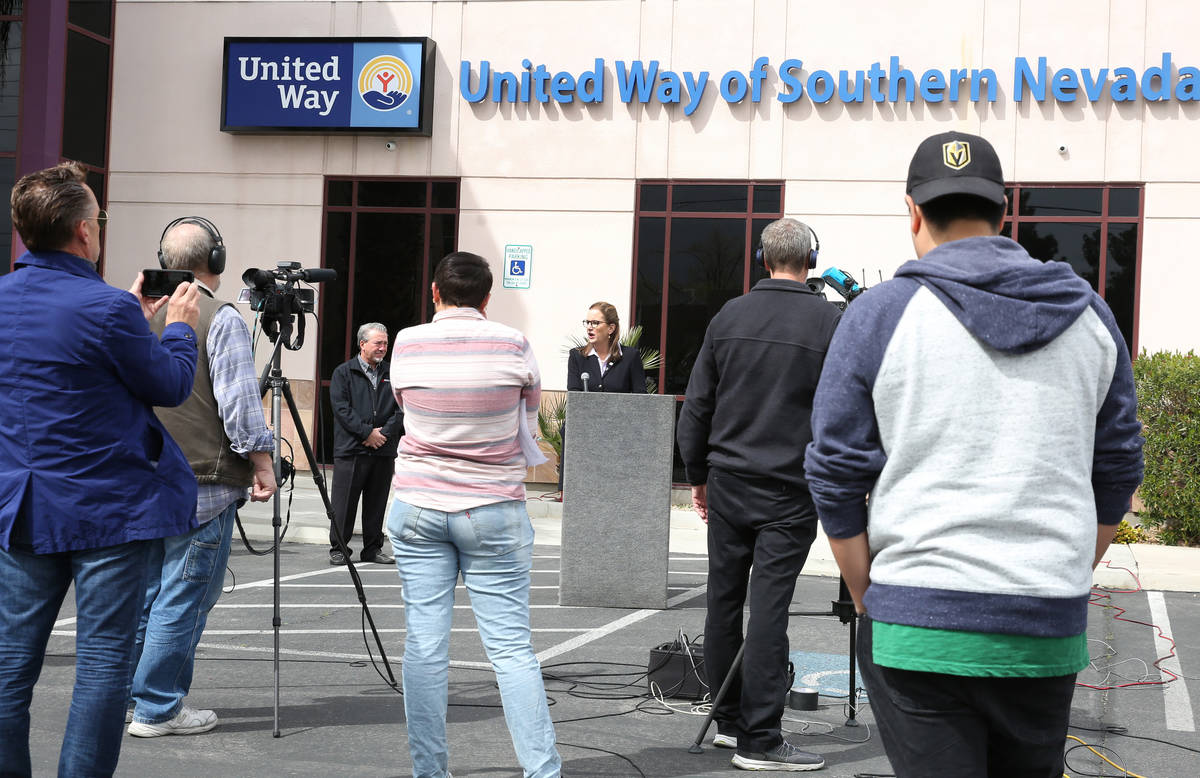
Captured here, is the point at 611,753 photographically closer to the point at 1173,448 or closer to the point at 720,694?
the point at 720,694

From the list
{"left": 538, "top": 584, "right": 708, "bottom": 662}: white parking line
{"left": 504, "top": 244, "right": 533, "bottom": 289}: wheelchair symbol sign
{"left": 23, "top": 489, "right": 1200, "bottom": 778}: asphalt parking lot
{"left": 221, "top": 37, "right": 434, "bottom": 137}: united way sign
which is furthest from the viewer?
{"left": 221, "top": 37, "right": 434, "bottom": 137}: united way sign

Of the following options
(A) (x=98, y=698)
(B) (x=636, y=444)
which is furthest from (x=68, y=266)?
(B) (x=636, y=444)

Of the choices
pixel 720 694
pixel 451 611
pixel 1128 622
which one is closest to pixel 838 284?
pixel 720 694

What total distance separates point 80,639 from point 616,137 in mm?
13885

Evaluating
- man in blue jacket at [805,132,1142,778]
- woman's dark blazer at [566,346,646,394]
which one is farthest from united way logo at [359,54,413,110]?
man in blue jacket at [805,132,1142,778]

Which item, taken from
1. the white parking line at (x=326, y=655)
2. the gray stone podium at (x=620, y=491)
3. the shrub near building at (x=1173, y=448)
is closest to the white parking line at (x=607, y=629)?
the gray stone podium at (x=620, y=491)

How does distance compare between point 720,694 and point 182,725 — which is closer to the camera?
point 720,694

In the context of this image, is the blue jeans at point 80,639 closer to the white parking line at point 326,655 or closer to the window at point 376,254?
the white parking line at point 326,655

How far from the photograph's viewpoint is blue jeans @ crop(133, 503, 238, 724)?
17.7ft

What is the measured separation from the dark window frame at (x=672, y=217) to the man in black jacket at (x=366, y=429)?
20.4 feet

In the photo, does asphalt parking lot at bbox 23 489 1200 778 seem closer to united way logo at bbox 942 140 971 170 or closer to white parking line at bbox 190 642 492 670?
white parking line at bbox 190 642 492 670

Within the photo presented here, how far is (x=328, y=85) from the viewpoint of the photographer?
1772 cm

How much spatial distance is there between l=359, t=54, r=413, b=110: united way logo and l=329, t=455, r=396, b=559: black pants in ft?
25.0

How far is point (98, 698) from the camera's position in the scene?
12.8 ft
